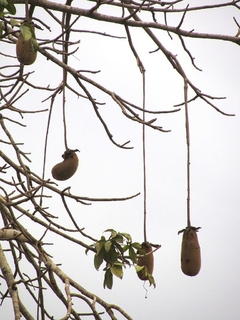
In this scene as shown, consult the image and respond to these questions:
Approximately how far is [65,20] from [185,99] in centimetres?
65

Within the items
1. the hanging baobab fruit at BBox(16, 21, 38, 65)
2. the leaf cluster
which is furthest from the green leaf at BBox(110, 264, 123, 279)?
the hanging baobab fruit at BBox(16, 21, 38, 65)

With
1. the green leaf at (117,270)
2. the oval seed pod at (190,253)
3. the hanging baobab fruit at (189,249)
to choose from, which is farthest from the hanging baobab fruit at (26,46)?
the green leaf at (117,270)

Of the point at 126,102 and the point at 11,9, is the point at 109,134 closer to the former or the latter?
the point at 126,102

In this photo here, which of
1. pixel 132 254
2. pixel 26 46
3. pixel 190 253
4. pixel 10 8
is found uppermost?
pixel 10 8

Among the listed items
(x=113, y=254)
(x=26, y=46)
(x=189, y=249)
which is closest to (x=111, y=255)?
(x=113, y=254)

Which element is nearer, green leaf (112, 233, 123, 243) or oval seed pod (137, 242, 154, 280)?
oval seed pod (137, 242, 154, 280)

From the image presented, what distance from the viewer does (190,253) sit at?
105cm

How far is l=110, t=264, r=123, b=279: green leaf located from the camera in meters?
1.33

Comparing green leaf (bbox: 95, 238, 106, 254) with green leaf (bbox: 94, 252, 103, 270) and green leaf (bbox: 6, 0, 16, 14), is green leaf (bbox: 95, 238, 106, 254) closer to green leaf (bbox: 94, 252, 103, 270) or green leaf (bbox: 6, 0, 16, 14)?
green leaf (bbox: 94, 252, 103, 270)

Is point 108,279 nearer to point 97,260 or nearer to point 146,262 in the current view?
point 97,260

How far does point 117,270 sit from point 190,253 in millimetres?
334

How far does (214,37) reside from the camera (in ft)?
3.71

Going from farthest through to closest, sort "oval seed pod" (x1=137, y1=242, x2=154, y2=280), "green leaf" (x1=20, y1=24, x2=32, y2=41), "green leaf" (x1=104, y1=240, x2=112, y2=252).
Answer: "green leaf" (x1=104, y1=240, x2=112, y2=252) → "oval seed pod" (x1=137, y1=242, x2=154, y2=280) → "green leaf" (x1=20, y1=24, x2=32, y2=41)

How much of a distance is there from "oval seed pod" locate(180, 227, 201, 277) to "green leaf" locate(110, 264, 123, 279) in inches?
11.6
